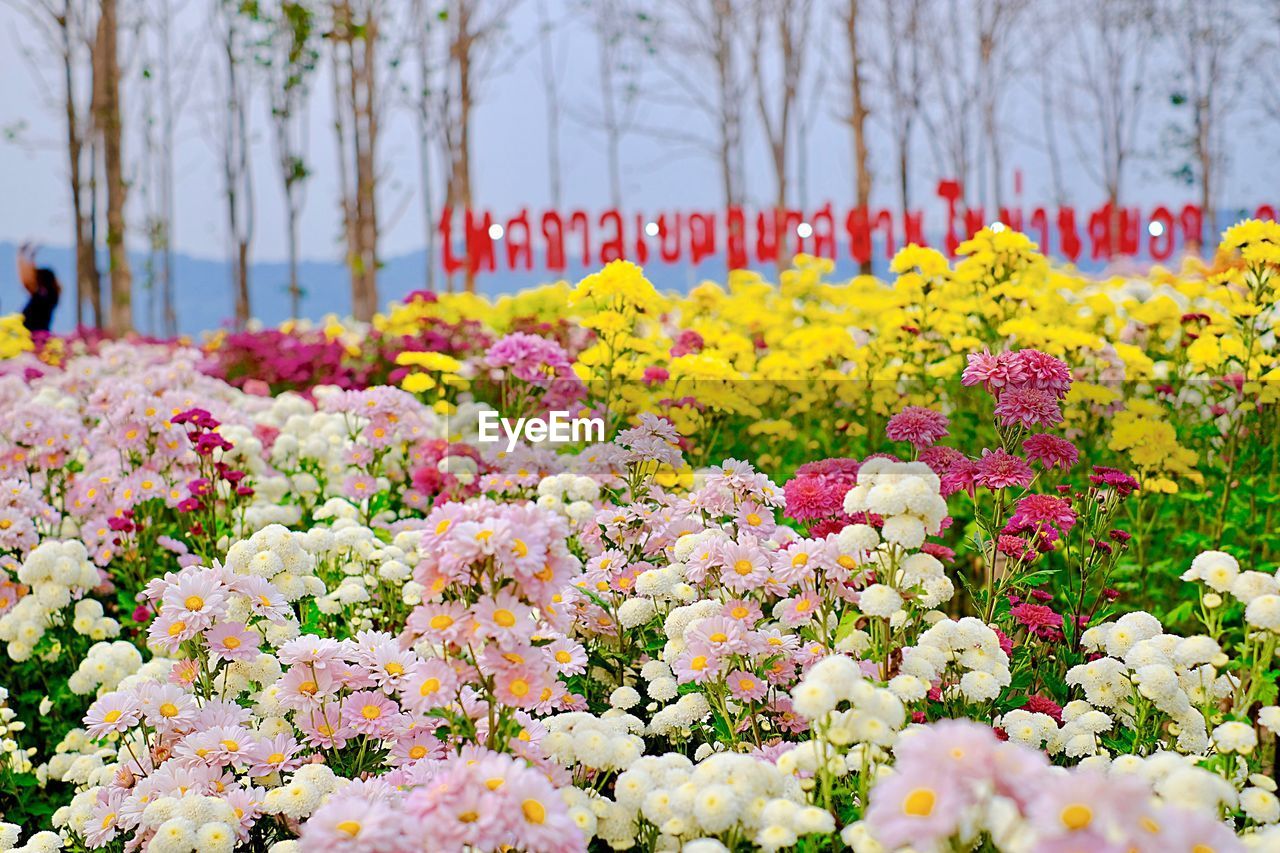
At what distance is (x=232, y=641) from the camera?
7.80 feet

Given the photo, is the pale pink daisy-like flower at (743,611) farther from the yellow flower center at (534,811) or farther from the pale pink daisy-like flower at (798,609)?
the yellow flower center at (534,811)

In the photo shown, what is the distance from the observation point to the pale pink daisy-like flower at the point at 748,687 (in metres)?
2.26

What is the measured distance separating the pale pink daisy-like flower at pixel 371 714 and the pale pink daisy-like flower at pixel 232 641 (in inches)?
9.8

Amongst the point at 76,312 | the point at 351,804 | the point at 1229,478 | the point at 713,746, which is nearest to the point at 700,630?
the point at 713,746

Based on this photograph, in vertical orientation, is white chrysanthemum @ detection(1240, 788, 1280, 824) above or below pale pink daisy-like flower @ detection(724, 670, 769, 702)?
below

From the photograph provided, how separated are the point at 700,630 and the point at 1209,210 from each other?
2040 cm

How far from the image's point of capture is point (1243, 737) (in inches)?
74.4

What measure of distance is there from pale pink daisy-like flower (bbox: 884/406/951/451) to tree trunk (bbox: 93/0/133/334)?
12.2 metres

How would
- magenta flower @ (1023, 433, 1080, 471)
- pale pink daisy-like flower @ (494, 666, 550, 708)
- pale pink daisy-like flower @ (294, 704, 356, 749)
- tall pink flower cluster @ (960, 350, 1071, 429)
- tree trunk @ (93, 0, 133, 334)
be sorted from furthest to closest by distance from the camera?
tree trunk @ (93, 0, 133, 334), magenta flower @ (1023, 433, 1080, 471), tall pink flower cluster @ (960, 350, 1071, 429), pale pink daisy-like flower @ (294, 704, 356, 749), pale pink daisy-like flower @ (494, 666, 550, 708)

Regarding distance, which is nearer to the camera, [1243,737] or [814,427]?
[1243,737]

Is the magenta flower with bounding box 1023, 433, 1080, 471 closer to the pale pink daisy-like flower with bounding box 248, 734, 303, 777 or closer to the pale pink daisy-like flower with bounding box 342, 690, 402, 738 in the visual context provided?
the pale pink daisy-like flower with bounding box 342, 690, 402, 738

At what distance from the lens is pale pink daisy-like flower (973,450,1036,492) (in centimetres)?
250

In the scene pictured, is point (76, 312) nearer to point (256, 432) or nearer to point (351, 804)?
point (256, 432)

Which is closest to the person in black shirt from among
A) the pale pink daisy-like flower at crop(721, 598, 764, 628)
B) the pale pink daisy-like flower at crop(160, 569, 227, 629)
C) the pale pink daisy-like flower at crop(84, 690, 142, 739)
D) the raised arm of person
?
the raised arm of person
